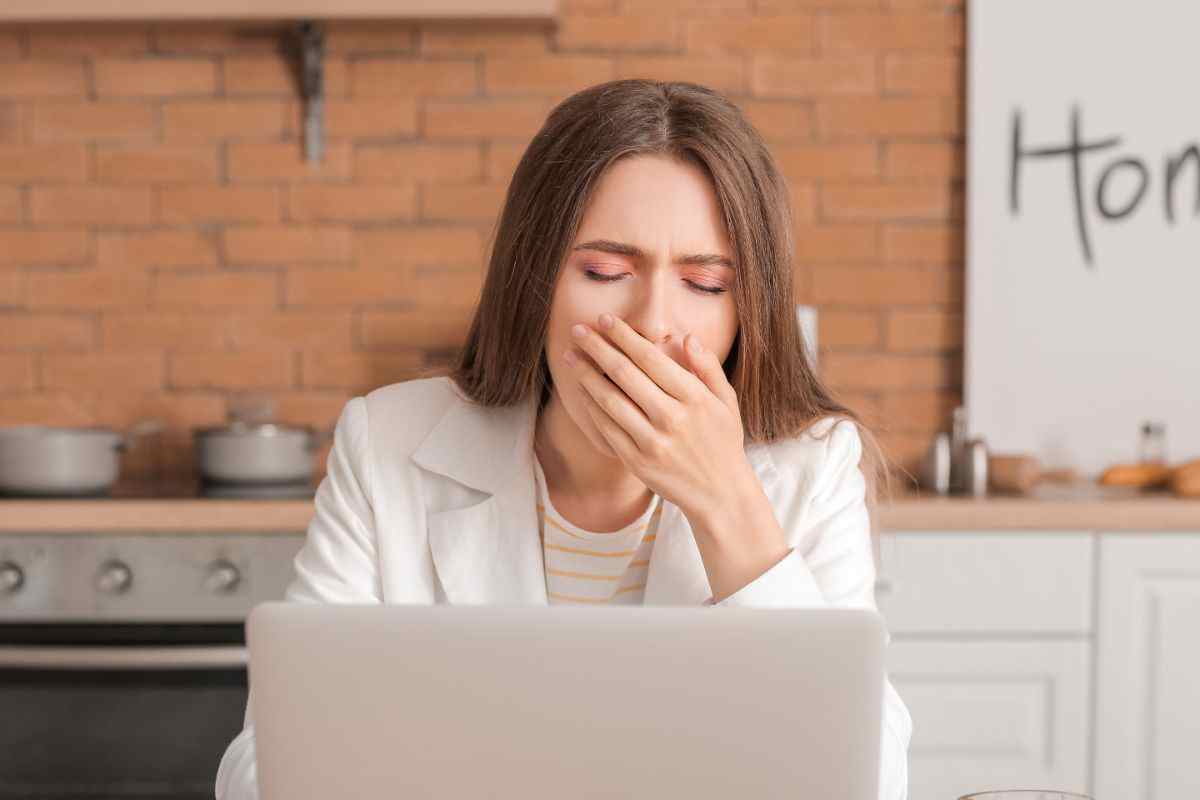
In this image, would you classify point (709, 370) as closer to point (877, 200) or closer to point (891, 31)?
point (877, 200)

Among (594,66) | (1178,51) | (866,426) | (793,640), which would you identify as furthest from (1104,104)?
(793,640)

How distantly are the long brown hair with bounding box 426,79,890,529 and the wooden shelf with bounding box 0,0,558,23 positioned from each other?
3.86 feet

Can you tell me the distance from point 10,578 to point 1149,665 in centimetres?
211

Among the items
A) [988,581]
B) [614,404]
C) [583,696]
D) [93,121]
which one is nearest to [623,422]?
[614,404]

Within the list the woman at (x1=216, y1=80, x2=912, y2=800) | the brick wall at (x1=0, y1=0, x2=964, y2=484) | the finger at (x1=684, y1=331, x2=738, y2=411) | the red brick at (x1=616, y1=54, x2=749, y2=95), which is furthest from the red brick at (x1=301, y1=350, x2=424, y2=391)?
the finger at (x1=684, y1=331, x2=738, y2=411)

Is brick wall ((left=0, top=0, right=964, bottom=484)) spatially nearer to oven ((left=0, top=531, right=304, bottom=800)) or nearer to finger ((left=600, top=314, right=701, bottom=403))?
oven ((left=0, top=531, right=304, bottom=800))

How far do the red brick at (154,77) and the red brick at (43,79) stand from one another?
46mm

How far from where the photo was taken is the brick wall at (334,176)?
2709 mm

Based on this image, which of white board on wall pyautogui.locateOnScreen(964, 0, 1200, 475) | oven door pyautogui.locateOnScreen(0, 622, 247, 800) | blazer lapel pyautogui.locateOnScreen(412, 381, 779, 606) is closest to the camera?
blazer lapel pyautogui.locateOnScreen(412, 381, 779, 606)

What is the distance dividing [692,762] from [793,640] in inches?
3.3

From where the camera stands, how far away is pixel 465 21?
2.61m

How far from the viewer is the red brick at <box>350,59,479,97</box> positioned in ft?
8.87

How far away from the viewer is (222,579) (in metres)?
2.18

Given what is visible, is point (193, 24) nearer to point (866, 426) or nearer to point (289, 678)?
point (866, 426)
